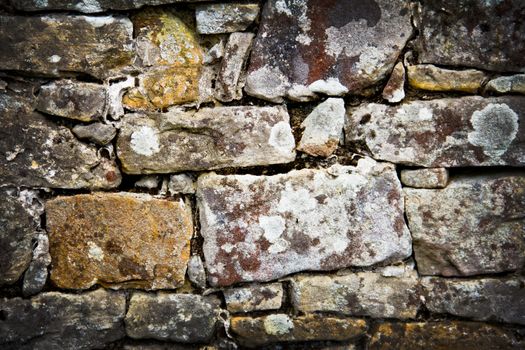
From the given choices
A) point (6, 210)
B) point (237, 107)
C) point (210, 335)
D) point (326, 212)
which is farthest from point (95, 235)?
point (326, 212)

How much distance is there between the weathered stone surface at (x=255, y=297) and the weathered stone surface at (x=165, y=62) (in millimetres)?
801

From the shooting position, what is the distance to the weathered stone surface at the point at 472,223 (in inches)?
68.8

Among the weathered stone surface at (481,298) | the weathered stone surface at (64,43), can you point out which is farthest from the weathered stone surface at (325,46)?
the weathered stone surface at (481,298)

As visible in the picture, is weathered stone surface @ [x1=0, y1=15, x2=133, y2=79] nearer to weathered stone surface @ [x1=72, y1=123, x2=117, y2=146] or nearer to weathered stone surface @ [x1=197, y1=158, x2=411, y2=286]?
weathered stone surface @ [x1=72, y1=123, x2=117, y2=146]

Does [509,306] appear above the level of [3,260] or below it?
above

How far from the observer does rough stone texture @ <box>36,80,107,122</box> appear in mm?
1715

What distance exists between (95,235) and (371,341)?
1202 millimetres

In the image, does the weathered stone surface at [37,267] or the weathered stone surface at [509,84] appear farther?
the weathered stone surface at [37,267]

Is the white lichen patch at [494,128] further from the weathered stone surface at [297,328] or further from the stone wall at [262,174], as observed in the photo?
the weathered stone surface at [297,328]

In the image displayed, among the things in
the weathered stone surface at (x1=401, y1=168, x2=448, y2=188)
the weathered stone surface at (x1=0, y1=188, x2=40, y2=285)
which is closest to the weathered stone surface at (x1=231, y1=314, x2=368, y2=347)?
the weathered stone surface at (x1=401, y1=168, x2=448, y2=188)

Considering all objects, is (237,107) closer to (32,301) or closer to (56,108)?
(56,108)

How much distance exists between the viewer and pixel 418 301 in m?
1.84

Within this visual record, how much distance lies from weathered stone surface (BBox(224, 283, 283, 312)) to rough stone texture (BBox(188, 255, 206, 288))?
0.36 feet

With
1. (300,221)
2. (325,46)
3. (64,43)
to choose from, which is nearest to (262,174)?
(300,221)
